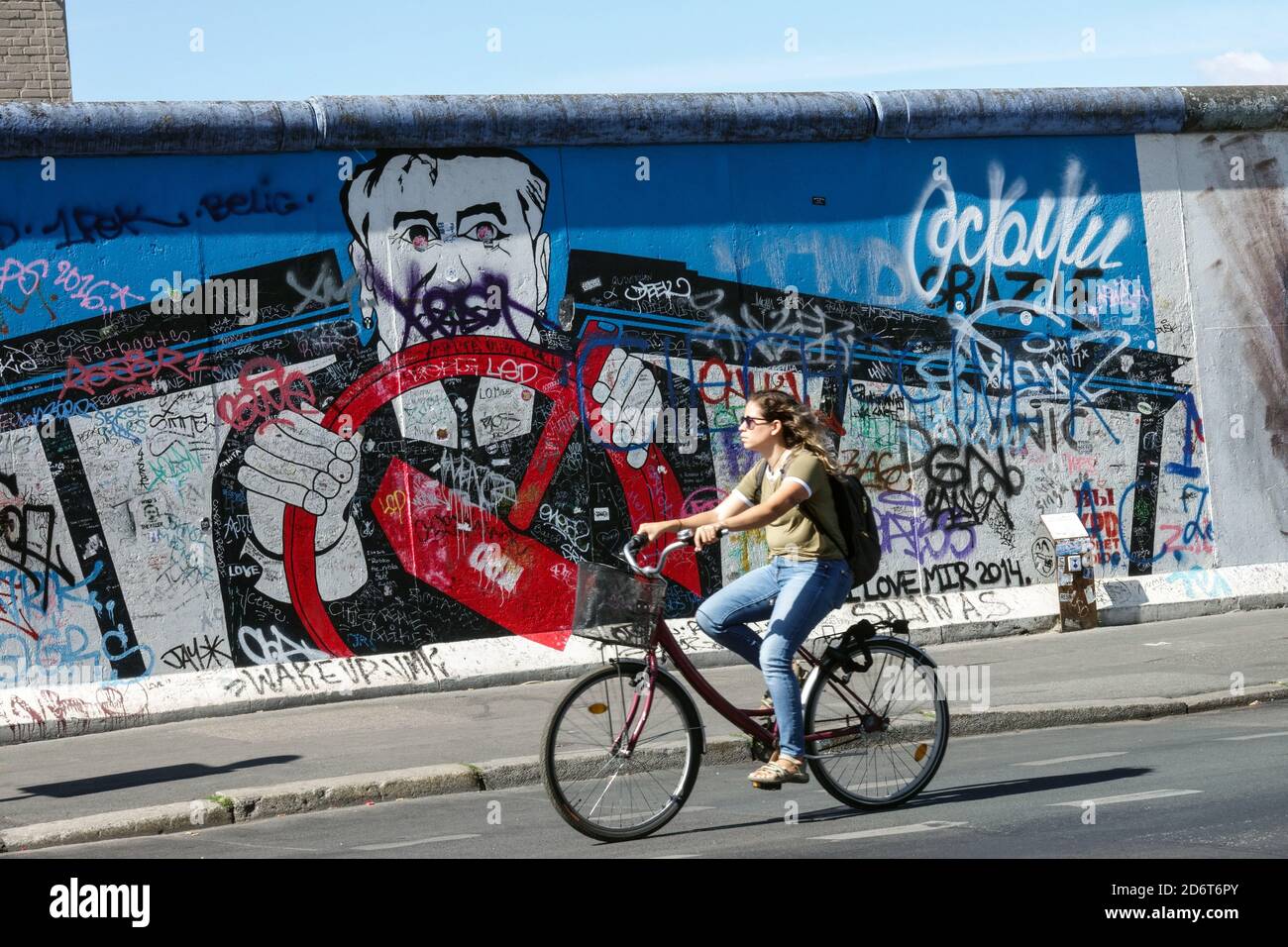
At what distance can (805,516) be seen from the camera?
7141 mm

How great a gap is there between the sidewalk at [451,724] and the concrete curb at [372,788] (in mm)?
15

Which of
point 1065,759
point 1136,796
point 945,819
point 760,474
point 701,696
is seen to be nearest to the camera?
point 945,819

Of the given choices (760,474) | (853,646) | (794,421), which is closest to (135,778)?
(760,474)

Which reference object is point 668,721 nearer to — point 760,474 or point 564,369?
point 760,474

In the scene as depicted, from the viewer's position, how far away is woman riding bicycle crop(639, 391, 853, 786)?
23.0 feet

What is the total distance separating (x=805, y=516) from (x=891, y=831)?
1.36 metres

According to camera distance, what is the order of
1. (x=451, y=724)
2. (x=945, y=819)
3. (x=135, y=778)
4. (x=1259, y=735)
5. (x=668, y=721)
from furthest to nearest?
(x=451, y=724) < (x=135, y=778) < (x=1259, y=735) < (x=945, y=819) < (x=668, y=721)

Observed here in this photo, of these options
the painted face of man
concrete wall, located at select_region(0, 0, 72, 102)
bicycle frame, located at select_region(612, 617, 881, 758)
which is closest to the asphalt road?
bicycle frame, located at select_region(612, 617, 881, 758)

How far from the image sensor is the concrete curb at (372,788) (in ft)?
25.8

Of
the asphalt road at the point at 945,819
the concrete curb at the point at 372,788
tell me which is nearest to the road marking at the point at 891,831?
the asphalt road at the point at 945,819

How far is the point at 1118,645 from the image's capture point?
12.6 meters
